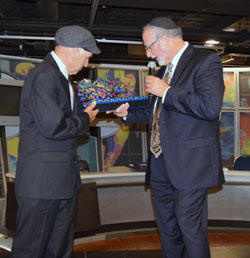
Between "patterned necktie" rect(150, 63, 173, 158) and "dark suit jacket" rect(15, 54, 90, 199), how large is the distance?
1.61 feet

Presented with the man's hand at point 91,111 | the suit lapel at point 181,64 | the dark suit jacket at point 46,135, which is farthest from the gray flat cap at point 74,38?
the suit lapel at point 181,64

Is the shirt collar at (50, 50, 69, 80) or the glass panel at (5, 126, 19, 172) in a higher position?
the shirt collar at (50, 50, 69, 80)

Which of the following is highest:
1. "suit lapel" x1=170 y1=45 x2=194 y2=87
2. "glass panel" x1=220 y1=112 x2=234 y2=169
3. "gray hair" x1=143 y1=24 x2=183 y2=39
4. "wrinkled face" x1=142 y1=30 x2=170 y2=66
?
"gray hair" x1=143 y1=24 x2=183 y2=39

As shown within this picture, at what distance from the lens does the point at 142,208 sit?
154 inches

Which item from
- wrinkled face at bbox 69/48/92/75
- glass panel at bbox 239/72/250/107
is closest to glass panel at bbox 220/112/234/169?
glass panel at bbox 239/72/250/107

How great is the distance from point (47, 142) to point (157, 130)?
2.32ft

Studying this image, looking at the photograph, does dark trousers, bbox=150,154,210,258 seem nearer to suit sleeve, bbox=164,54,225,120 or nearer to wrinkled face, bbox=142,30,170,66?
suit sleeve, bbox=164,54,225,120

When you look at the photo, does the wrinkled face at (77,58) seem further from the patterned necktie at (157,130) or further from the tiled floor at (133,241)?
the tiled floor at (133,241)

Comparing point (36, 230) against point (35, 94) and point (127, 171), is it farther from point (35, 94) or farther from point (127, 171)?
point (127, 171)

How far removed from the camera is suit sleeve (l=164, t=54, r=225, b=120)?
1.67 m

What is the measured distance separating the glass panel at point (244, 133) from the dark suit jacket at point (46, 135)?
5.52 metres

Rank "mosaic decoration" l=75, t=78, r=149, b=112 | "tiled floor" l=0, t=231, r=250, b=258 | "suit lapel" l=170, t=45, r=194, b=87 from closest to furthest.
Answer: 1. "suit lapel" l=170, t=45, r=194, b=87
2. "mosaic decoration" l=75, t=78, r=149, b=112
3. "tiled floor" l=0, t=231, r=250, b=258

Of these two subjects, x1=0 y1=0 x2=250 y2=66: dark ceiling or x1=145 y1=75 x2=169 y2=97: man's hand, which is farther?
x1=0 y1=0 x2=250 y2=66: dark ceiling

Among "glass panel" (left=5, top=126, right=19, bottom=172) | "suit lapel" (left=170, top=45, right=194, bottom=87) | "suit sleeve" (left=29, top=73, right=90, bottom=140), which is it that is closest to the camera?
"suit sleeve" (left=29, top=73, right=90, bottom=140)
